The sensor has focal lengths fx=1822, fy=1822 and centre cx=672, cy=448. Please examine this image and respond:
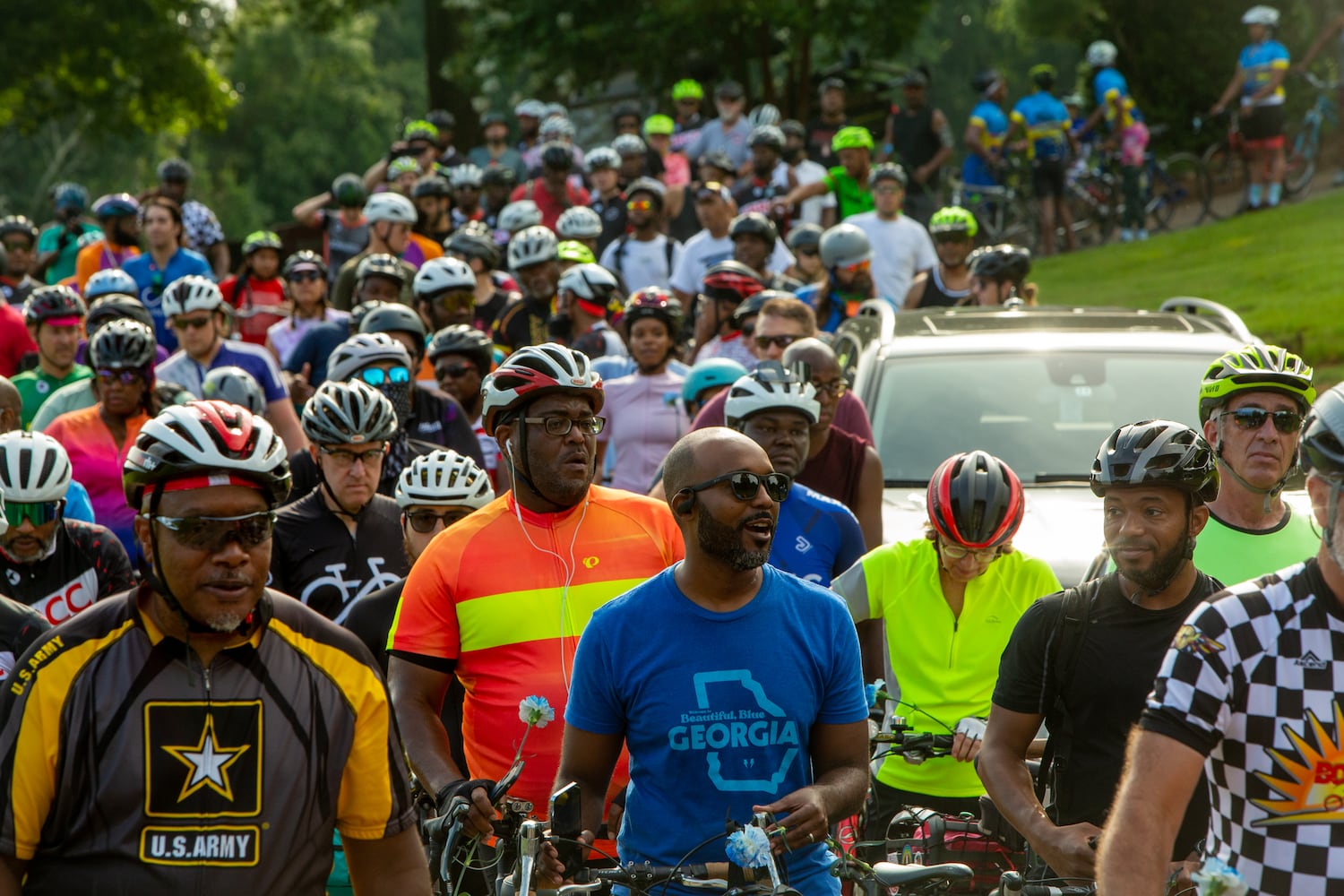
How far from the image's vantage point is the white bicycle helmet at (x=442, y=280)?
11992mm

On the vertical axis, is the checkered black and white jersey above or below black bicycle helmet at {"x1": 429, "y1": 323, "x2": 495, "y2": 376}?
below

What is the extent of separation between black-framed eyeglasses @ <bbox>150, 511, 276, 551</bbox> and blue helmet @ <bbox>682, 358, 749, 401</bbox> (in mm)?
5865

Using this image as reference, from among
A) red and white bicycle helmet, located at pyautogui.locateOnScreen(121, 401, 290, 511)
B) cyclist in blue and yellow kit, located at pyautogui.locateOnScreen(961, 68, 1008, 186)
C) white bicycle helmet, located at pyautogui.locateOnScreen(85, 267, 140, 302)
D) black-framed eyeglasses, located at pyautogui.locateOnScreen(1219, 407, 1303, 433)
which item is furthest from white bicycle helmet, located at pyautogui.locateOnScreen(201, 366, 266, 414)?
cyclist in blue and yellow kit, located at pyautogui.locateOnScreen(961, 68, 1008, 186)

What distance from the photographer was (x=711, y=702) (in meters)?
4.46

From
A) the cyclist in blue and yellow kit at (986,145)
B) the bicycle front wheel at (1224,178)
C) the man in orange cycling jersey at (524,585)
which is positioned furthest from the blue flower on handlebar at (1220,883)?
the bicycle front wheel at (1224,178)

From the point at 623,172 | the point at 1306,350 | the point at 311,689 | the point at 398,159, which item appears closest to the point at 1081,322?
the point at 311,689

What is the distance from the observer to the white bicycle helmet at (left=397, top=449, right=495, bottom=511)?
278 inches

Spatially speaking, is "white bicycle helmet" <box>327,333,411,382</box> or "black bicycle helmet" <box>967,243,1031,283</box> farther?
"black bicycle helmet" <box>967,243,1031,283</box>

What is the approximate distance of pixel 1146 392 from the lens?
911 centimetres

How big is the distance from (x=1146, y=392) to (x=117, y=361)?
5.21 metres

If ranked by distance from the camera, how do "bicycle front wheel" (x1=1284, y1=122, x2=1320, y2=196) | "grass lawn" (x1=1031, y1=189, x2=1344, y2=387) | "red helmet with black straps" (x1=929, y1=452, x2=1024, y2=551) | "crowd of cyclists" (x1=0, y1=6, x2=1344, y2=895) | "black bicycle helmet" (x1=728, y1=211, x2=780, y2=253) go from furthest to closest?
"bicycle front wheel" (x1=1284, y1=122, x2=1320, y2=196) → "grass lawn" (x1=1031, y1=189, x2=1344, y2=387) → "black bicycle helmet" (x1=728, y1=211, x2=780, y2=253) → "red helmet with black straps" (x1=929, y1=452, x2=1024, y2=551) → "crowd of cyclists" (x1=0, y1=6, x2=1344, y2=895)

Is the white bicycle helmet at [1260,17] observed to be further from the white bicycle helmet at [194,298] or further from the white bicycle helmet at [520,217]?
the white bicycle helmet at [194,298]

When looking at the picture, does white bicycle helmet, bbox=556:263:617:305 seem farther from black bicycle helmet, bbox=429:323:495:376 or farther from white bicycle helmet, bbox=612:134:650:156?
white bicycle helmet, bbox=612:134:650:156

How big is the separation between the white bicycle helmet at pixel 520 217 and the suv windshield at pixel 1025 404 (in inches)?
325
